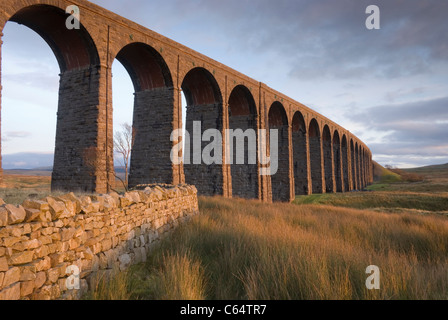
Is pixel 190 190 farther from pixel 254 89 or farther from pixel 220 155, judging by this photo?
pixel 254 89

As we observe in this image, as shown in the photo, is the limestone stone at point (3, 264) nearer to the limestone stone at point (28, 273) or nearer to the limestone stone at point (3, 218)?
the limestone stone at point (28, 273)

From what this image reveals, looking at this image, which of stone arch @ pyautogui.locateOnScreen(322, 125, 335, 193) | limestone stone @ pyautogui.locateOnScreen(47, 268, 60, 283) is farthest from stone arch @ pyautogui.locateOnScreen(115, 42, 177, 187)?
stone arch @ pyautogui.locateOnScreen(322, 125, 335, 193)

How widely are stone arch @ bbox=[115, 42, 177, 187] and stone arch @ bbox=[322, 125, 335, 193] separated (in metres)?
25.6

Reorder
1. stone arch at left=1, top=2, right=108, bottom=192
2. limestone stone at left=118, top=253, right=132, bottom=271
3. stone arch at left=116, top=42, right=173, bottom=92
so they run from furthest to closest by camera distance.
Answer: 1. stone arch at left=116, top=42, right=173, bottom=92
2. stone arch at left=1, top=2, right=108, bottom=192
3. limestone stone at left=118, top=253, right=132, bottom=271

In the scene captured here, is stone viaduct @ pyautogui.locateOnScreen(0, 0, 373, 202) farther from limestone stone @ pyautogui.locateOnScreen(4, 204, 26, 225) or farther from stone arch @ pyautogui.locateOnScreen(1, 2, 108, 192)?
limestone stone @ pyautogui.locateOnScreen(4, 204, 26, 225)

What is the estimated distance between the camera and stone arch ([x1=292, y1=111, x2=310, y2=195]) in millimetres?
29000

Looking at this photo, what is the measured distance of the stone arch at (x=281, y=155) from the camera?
25.2 meters

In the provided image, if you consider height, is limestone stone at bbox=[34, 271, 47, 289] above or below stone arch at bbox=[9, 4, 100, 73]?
below

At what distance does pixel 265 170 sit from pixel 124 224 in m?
17.8

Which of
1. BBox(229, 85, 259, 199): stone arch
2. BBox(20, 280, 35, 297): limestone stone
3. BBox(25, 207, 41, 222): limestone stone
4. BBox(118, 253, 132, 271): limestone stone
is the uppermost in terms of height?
BBox(229, 85, 259, 199): stone arch

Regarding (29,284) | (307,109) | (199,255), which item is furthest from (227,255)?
(307,109)

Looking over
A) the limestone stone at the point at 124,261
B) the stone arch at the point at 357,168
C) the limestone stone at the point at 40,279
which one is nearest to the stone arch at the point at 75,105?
the limestone stone at the point at 124,261

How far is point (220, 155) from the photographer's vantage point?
18.4 m
